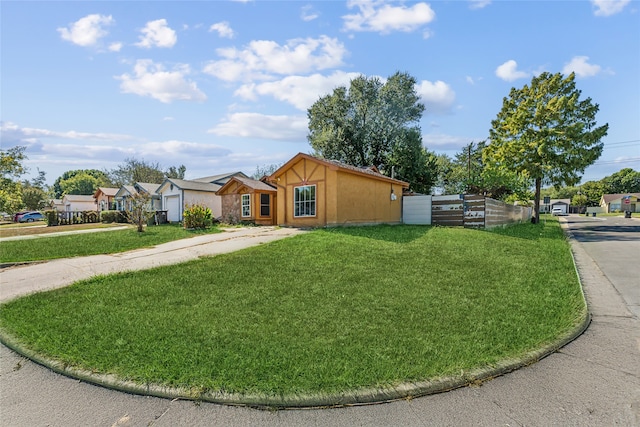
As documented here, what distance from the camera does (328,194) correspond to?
14391 mm

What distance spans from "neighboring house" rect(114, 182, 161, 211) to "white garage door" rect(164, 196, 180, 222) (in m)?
1.38

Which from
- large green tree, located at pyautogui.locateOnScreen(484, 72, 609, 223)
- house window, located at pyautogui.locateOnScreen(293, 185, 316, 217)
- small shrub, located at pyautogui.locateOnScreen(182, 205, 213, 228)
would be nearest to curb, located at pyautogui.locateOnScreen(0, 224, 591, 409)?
house window, located at pyautogui.locateOnScreen(293, 185, 316, 217)

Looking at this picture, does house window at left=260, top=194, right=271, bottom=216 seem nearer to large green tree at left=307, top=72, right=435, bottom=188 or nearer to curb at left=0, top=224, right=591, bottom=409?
large green tree at left=307, top=72, right=435, bottom=188

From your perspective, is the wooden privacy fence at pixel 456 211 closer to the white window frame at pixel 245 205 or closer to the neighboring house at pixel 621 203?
the white window frame at pixel 245 205

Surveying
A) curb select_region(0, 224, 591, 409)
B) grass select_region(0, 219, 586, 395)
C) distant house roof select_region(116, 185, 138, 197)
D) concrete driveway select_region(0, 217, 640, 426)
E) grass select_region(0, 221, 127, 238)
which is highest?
distant house roof select_region(116, 185, 138, 197)

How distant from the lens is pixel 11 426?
242cm

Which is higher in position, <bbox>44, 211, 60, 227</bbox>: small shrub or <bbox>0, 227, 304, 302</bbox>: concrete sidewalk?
<bbox>44, 211, 60, 227</bbox>: small shrub

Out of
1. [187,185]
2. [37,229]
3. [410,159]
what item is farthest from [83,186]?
[410,159]

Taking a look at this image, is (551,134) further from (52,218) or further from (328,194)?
(52,218)

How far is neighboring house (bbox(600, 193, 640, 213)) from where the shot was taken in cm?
6091

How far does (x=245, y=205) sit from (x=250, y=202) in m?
0.51

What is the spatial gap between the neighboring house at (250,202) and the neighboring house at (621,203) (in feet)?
232

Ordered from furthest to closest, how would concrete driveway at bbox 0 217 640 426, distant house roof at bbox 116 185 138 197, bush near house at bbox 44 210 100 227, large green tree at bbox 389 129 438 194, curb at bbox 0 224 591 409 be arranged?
distant house roof at bbox 116 185 138 197
large green tree at bbox 389 129 438 194
bush near house at bbox 44 210 100 227
curb at bbox 0 224 591 409
concrete driveway at bbox 0 217 640 426

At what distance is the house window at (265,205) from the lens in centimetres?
1912
